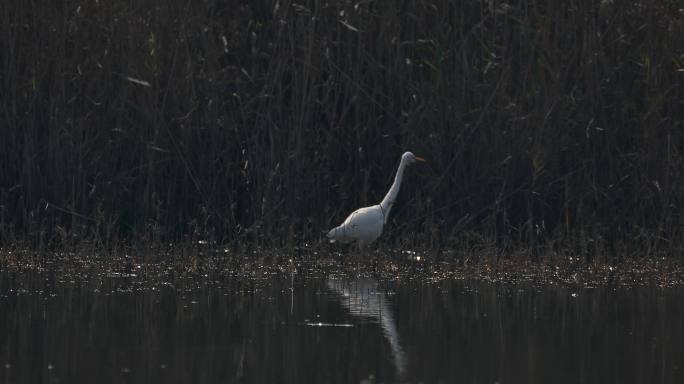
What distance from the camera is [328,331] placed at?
7422 mm

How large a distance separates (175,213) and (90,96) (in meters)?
1.16

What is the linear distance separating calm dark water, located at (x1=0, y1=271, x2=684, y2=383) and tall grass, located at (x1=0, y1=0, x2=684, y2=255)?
5.53 ft

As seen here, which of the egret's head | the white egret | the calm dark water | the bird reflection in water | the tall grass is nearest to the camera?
the calm dark water

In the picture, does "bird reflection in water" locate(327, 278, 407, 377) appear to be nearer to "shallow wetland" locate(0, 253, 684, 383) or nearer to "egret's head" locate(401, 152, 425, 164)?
"shallow wetland" locate(0, 253, 684, 383)

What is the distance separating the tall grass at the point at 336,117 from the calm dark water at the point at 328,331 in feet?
5.53

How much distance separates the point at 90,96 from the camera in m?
11.2

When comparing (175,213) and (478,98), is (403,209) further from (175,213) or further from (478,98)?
(175,213)

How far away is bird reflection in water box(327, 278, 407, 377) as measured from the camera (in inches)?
275

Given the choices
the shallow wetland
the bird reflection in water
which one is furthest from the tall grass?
the bird reflection in water

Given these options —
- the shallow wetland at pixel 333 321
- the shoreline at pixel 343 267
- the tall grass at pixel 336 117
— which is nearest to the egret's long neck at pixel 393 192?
the tall grass at pixel 336 117

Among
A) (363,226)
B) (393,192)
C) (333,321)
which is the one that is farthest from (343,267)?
(333,321)

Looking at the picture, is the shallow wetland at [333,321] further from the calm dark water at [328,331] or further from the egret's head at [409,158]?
the egret's head at [409,158]

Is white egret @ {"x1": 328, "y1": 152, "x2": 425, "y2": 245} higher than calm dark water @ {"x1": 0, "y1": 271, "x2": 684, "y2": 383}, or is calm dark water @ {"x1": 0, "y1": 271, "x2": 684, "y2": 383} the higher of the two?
white egret @ {"x1": 328, "y1": 152, "x2": 425, "y2": 245}

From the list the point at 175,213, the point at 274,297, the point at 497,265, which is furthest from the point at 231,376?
the point at 175,213
